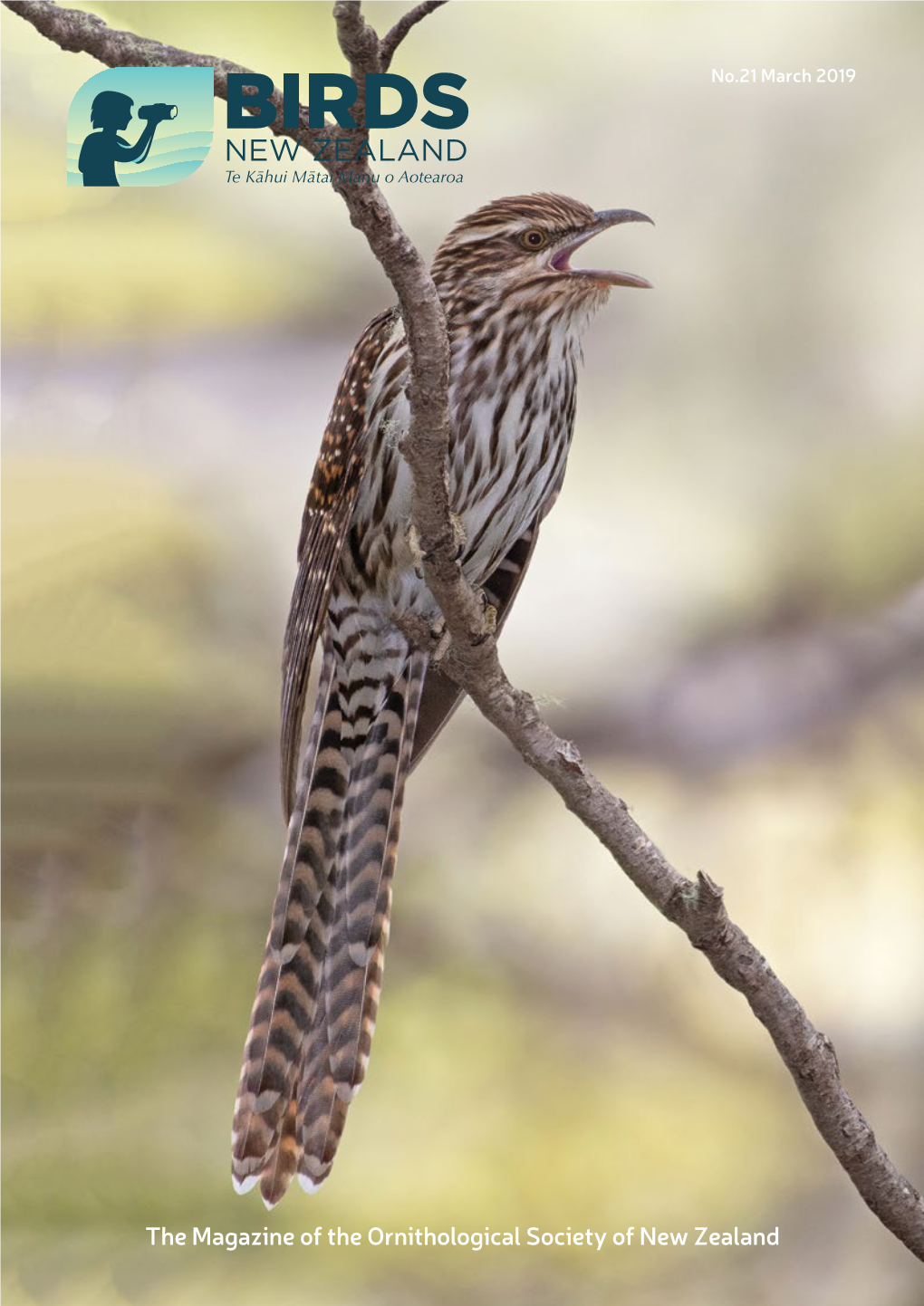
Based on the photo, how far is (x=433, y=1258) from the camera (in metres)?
2.32

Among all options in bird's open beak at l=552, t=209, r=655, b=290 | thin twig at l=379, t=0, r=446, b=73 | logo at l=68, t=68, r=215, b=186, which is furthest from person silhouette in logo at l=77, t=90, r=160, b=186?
thin twig at l=379, t=0, r=446, b=73

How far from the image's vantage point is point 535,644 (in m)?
2.49

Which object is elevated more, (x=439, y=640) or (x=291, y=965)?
(x=439, y=640)

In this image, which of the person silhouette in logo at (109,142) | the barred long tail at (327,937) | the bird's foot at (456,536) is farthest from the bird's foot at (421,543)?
the person silhouette in logo at (109,142)

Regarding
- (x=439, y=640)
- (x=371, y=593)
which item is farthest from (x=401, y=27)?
(x=371, y=593)

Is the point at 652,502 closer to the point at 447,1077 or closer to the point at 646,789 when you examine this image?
the point at 646,789

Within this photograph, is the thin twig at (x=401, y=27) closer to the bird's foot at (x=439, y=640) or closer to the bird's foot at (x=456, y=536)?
the bird's foot at (x=456, y=536)

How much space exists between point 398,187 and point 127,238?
1.72 feet

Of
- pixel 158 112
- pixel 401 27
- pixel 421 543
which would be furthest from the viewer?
pixel 158 112

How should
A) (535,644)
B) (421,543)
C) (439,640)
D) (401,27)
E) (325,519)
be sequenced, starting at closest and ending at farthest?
(401,27) < (421,543) < (439,640) < (325,519) < (535,644)

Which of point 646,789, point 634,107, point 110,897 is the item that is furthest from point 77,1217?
point 634,107

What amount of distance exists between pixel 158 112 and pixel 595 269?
77 cm

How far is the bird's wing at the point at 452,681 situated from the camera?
217 centimetres

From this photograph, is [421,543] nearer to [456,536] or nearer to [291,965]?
[456,536]
